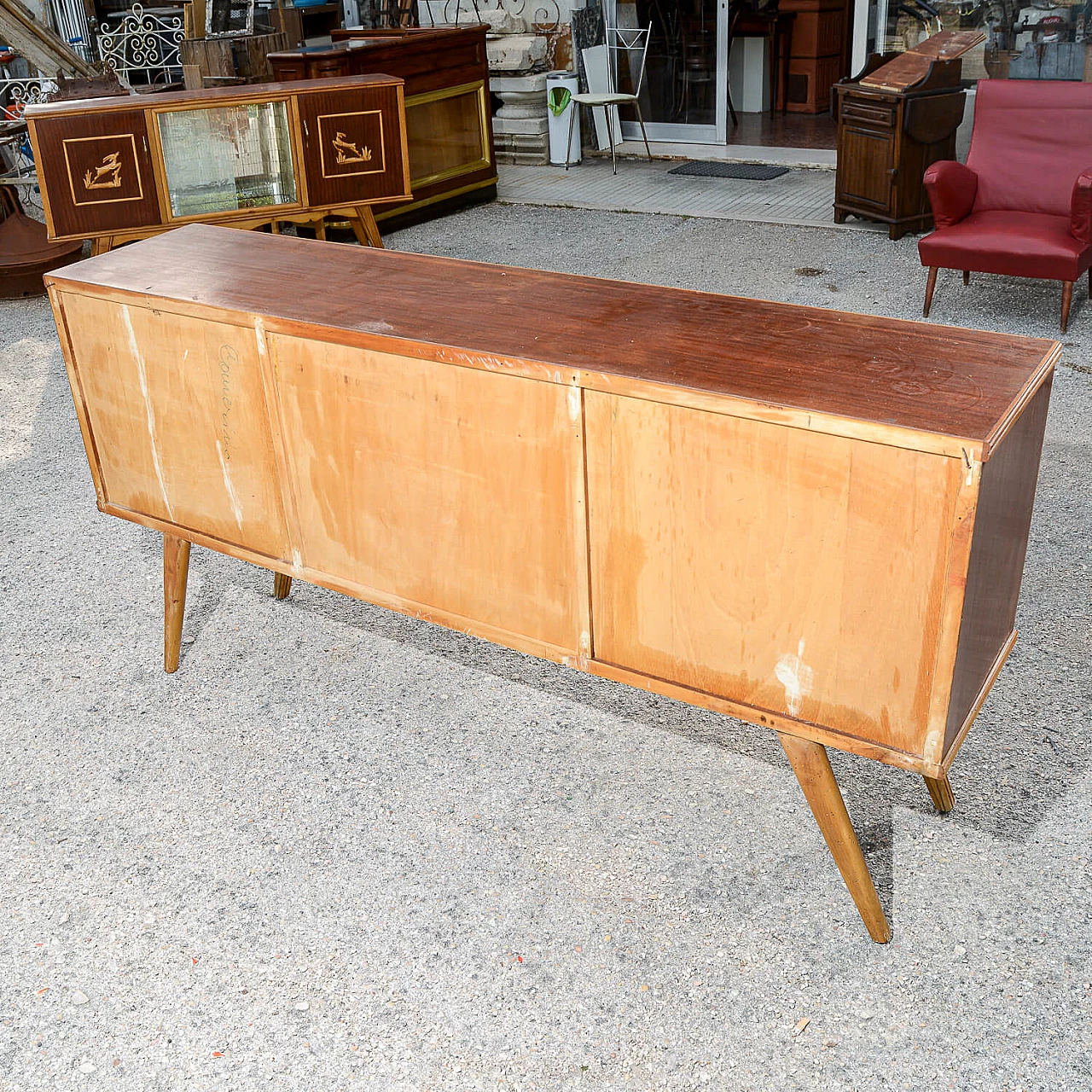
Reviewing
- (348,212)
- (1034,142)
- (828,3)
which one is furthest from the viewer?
Answer: (828,3)

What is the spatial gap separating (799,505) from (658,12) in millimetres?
8532

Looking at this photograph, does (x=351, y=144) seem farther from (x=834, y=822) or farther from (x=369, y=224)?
(x=834, y=822)

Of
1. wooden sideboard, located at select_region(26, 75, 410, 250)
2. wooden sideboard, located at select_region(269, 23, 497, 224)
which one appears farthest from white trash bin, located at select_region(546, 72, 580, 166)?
wooden sideboard, located at select_region(26, 75, 410, 250)

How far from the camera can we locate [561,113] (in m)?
9.11

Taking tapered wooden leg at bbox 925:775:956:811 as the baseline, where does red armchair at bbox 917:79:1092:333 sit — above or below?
above

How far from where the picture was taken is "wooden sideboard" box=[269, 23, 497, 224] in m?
7.18

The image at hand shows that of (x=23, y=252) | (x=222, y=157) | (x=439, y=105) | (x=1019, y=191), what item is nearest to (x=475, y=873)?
(x=1019, y=191)

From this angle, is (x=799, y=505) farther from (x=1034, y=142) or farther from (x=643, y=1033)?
(x=1034, y=142)

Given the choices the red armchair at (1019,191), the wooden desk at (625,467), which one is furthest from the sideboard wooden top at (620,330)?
the red armchair at (1019,191)

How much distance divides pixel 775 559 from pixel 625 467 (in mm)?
297

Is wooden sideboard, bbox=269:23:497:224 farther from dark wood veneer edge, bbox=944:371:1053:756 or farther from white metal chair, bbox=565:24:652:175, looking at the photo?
dark wood veneer edge, bbox=944:371:1053:756

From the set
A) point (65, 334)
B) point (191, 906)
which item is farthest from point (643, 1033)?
point (65, 334)

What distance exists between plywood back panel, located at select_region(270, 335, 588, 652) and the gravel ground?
20.7 inches

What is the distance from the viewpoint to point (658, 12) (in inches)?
365
